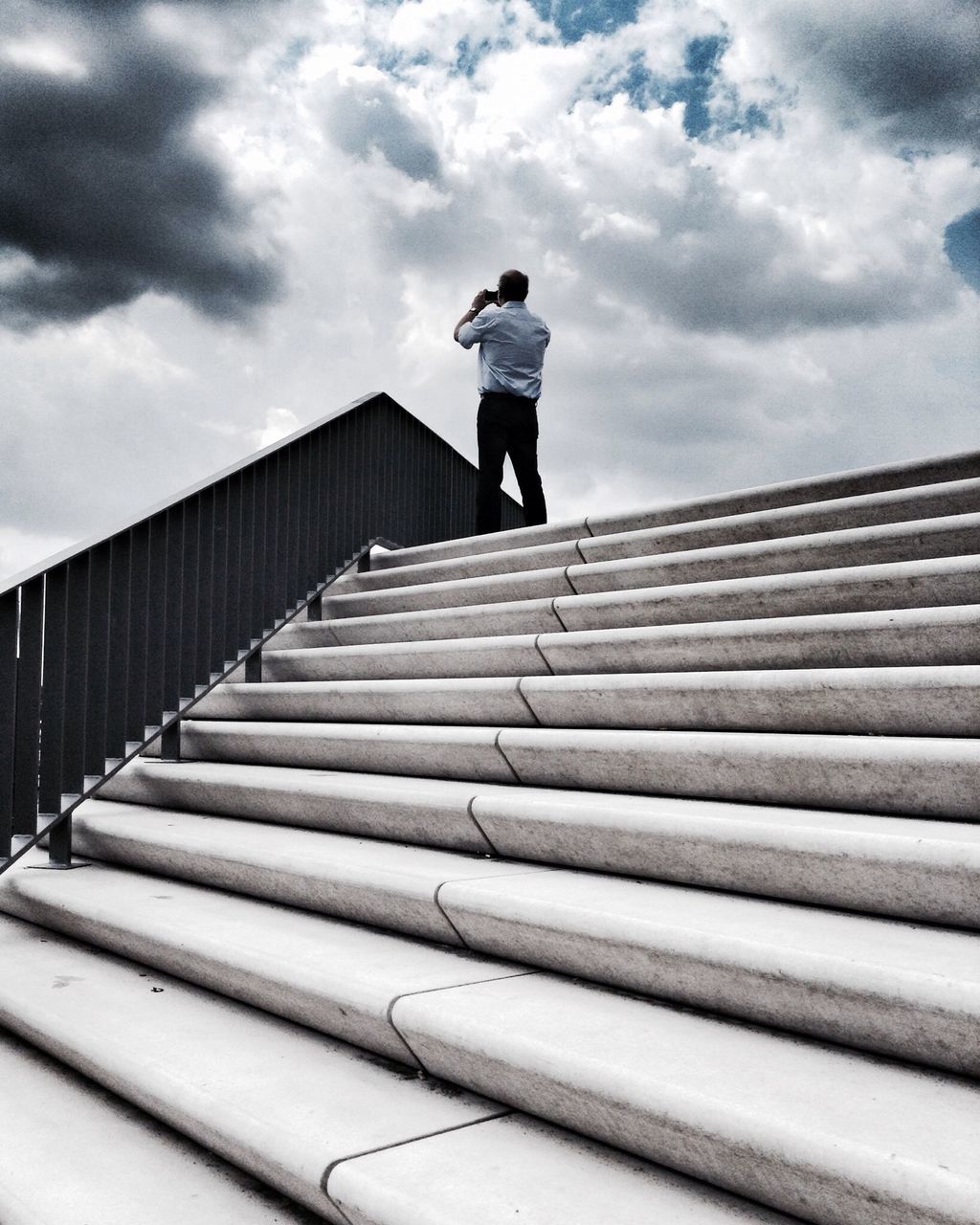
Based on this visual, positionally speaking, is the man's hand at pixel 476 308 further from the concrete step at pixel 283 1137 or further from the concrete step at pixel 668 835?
the concrete step at pixel 283 1137

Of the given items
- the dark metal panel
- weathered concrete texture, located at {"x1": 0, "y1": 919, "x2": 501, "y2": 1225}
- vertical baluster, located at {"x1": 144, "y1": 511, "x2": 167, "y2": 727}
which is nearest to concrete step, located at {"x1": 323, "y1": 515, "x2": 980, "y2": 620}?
vertical baluster, located at {"x1": 144, "y1": 511, "x2": 167, "y2": 727}

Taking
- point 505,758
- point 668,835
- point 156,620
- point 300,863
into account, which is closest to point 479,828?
point 505,758

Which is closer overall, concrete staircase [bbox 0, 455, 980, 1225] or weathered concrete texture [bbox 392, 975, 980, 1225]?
weathered concrete texture [bbox 392, 975, 980, 1225]

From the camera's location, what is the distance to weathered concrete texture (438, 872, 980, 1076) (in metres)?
1.57

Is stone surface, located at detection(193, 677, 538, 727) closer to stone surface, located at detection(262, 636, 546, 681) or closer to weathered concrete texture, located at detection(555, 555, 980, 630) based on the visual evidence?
stone surface, located at detection(262, 636, 546, 681)

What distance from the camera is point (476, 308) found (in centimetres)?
620

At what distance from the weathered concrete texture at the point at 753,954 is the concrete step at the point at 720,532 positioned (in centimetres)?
202

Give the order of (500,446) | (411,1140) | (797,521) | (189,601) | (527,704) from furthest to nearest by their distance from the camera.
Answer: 1. (500,446)
2. (189,601)
3. (797,521)
4. (527,704)
5. (411,1140)

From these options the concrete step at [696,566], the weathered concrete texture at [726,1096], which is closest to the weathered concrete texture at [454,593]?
the concrete step at [696,566]

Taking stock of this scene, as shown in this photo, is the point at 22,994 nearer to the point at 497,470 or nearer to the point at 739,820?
the point at 739,820

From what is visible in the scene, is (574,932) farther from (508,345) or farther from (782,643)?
(508,345)

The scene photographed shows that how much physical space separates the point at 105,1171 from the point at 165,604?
2.27 metres

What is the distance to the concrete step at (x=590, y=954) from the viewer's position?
1609 mm

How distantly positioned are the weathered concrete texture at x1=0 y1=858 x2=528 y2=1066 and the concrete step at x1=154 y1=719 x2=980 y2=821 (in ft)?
2.30
